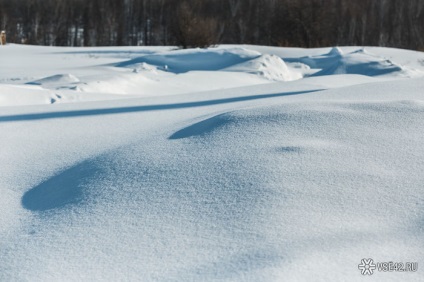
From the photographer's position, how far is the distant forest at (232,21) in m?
23.9

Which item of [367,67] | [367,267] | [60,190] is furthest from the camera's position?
[367,67]

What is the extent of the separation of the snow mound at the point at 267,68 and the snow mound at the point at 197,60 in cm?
48

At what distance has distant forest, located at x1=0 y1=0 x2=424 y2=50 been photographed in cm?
2388

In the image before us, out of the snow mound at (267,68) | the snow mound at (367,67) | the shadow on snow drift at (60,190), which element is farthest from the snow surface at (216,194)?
the snow mound at (267,68)

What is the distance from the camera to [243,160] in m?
2.80

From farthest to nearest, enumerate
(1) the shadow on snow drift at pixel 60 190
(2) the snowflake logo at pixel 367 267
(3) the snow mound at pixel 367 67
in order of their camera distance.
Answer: (3) the snow mound at pixel 367 67
(1) the shadow on snow drift at pixel 60 190
(2) the snowflake logo at pixel 367 267

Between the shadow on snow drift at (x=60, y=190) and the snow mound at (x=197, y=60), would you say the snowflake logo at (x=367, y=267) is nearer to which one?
the shadow on snow drift at (x=60, y=190)

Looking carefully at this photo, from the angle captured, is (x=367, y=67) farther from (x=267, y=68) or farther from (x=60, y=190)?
(x=60, y=190)

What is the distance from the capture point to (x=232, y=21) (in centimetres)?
2992

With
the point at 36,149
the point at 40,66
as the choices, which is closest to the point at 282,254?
the point at 36,149

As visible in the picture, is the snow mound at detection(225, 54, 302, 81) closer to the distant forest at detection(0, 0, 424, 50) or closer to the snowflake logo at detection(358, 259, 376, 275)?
the snowflake logo at detection(358, 259, 376, 275)

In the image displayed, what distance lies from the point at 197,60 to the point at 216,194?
10666 millimetres

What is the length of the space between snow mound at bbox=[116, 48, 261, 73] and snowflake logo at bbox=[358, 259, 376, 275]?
1024cm

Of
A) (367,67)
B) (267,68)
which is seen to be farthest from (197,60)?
(367,67)
